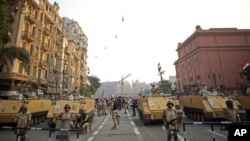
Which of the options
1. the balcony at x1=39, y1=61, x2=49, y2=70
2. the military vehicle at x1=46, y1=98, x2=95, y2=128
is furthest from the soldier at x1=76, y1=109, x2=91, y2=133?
the balcony at x1=39, y1=61, x2=49, y2=70

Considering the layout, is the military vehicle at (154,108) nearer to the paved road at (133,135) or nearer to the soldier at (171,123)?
the paved road at (133,135)

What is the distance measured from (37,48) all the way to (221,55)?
44.4m

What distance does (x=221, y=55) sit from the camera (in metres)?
51.6

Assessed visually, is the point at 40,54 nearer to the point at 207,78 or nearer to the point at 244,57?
the point at 207,78

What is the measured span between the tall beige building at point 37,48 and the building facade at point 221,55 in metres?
33.4

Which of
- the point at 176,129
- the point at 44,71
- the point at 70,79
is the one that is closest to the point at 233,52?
the point at 70,79

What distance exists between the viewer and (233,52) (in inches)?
2052

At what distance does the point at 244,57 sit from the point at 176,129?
54776mm

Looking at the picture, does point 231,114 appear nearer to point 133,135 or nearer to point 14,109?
point 133,135

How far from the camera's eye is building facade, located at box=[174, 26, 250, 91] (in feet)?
164

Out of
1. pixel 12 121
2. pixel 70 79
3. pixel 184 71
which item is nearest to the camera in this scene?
pixel 12 121

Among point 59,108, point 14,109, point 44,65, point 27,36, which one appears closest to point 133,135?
point 59,108

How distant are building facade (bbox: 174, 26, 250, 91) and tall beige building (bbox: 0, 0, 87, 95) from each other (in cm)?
3337

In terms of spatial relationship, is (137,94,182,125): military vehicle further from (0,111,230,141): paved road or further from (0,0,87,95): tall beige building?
(0,0,87,95): tall beige building
